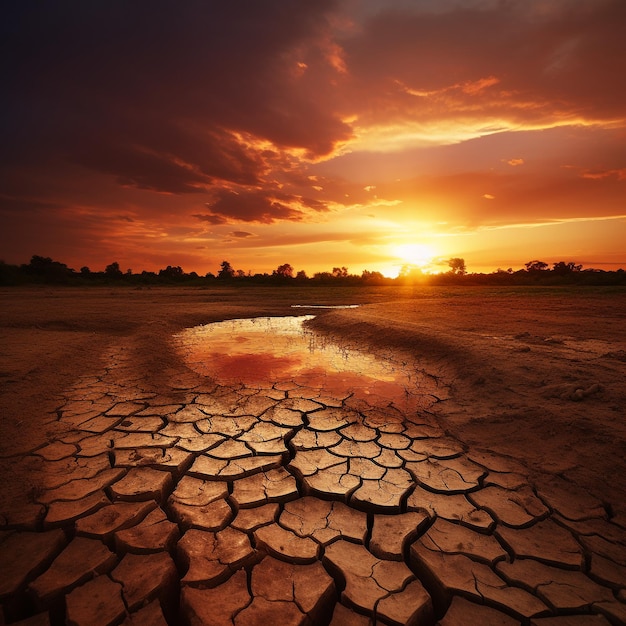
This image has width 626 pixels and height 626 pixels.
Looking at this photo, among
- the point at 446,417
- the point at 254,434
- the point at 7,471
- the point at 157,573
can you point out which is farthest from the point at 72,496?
the point at 446,417

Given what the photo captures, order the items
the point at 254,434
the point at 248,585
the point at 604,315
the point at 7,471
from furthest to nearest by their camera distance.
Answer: the point at 604,315
the point at 254,434
the point at 7,471
the point at 248,585

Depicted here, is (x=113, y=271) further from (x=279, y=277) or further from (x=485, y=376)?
(x=485, y=376)

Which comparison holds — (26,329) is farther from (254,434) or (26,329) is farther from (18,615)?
(18,615)

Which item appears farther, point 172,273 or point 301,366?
point 172,273

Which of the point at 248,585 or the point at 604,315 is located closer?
the point at 248,585

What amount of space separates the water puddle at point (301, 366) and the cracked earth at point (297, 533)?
1.07 m

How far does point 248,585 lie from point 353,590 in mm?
495

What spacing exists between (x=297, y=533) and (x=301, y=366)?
10.6 ft

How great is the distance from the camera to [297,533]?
71.9 inches

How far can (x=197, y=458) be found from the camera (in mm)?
2539

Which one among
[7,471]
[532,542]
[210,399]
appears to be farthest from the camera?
[210,399]

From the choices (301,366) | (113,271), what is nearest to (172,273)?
(113,271)

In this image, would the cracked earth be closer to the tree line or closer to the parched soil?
the parched soil

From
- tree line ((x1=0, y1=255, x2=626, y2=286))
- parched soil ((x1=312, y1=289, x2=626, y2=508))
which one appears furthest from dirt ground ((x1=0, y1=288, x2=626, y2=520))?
tree line ((x1=0, y1=255, x2=626, y2=286))
